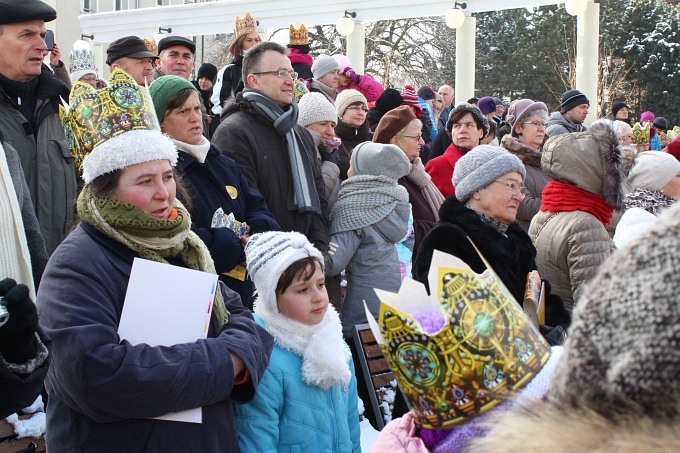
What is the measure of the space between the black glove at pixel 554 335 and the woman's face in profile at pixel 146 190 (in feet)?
6.39

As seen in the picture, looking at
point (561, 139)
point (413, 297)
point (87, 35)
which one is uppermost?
point (87, 35)

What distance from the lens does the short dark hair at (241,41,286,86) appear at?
16.6 feet

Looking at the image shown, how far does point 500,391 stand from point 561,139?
358cm

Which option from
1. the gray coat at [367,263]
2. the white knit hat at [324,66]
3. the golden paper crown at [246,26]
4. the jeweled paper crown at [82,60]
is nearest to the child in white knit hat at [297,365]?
the gray coat at [367,263]

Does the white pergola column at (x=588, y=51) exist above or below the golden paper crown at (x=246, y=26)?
above

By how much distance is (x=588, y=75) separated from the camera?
51.9 feet

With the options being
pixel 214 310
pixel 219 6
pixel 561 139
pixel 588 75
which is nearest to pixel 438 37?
pixel 219 6

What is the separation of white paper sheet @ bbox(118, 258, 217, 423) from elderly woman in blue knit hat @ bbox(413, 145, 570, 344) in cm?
131

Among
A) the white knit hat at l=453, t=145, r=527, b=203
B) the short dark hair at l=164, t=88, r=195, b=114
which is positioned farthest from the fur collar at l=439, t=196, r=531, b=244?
the short dark hair at l=164, t=88, r=195, b=114

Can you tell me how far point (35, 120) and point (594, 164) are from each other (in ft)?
10.6

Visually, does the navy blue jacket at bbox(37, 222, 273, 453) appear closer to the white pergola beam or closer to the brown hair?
the brown hair

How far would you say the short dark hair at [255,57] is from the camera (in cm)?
504

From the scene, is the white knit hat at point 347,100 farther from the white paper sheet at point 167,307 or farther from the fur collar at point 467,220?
the white paper sheet at point 167,307

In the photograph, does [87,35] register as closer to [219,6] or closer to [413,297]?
[219,6]
